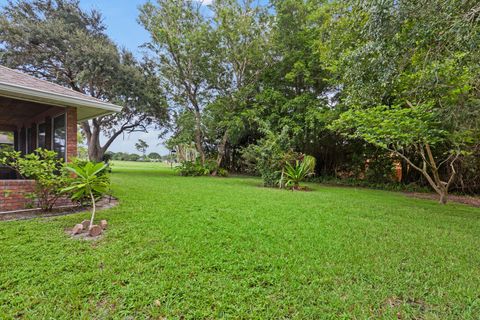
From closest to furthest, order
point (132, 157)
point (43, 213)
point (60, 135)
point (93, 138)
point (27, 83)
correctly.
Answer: point (43, 213)
point (27, 83)
point (60, 135)
point (93, 138)
point (132, 157)

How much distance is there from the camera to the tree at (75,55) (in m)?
11.8

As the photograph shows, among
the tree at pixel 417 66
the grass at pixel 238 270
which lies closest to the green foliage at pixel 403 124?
the tree at pixel 417 66

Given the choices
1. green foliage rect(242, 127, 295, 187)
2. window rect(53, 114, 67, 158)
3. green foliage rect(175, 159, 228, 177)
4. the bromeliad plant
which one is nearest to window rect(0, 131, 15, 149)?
window rect(53, 114, 67, 158)

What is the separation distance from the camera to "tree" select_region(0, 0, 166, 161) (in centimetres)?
1181

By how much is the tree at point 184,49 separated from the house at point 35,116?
744 cm

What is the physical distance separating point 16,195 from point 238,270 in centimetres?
469

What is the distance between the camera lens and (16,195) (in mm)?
4324

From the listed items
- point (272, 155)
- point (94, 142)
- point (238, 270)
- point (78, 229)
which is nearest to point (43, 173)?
point (78, 229)

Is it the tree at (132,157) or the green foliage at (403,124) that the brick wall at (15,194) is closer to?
the green foliage at (403,124)

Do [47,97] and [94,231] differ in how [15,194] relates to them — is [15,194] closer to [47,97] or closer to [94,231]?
[47,97]

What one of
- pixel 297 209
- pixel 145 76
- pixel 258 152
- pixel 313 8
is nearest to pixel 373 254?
pixel 297 209

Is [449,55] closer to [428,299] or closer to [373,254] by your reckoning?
[373,254]

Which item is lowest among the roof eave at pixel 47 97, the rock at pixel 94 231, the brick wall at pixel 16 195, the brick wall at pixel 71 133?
the rock at pixel 94 231

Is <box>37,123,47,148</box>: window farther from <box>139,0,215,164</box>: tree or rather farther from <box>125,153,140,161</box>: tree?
<box>125,153,140,161</box>: tree
